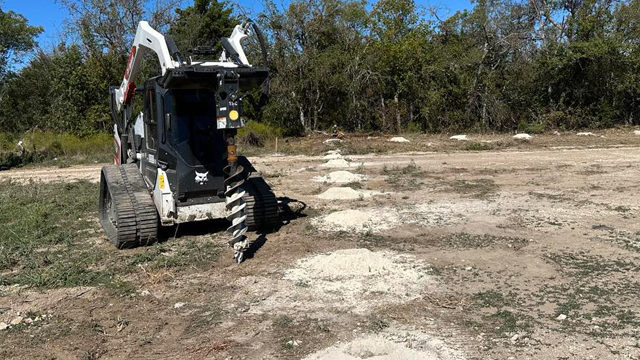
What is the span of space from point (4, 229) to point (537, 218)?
8.70 m

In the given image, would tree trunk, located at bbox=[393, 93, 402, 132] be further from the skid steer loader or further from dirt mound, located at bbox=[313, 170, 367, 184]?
the skid steer loader

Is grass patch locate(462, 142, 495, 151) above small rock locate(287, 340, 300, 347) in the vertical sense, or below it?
above

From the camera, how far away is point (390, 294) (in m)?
5.77

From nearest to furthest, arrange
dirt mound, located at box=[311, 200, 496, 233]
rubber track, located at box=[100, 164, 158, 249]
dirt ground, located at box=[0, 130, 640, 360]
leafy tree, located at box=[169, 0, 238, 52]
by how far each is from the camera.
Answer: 1. dirt ground, located at box=[0, 130, 640, 360]
2. rubber track, located at box=[100, 164, 158, 249]
3. dirt mound, located at box=[311, 200, 496, 233]
4. leafy tree, located at box=[169, 0, 238, 52]

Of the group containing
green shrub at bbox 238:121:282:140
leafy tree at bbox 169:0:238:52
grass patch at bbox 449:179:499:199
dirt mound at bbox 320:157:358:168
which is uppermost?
leafy tree at bbox 169:0:238:52

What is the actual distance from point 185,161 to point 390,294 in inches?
137

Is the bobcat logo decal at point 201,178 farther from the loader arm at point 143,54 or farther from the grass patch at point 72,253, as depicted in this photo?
the loader arm at point 143,54

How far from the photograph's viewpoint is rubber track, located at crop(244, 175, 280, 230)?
8.43 meters

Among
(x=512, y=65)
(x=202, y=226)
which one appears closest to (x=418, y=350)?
(x=202, y=226)

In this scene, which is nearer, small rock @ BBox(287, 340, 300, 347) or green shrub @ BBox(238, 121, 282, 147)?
small rock @ BBox(287, 340, 300, 347)

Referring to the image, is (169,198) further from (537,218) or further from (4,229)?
(537,218)

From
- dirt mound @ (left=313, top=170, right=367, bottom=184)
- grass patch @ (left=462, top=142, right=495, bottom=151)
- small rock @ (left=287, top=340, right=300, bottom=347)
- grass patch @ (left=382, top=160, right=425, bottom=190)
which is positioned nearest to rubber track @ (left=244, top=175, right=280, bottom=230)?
small rock @ (left=287, top=340, right=300, bottom=347)

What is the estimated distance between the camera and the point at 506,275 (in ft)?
20.8

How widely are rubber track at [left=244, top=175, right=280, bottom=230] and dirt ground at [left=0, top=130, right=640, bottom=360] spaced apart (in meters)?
0.26
